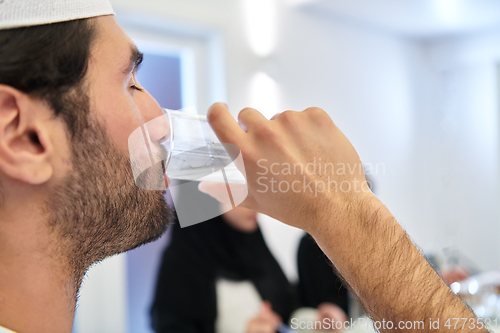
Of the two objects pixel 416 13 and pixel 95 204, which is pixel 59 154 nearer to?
pixel 95 204

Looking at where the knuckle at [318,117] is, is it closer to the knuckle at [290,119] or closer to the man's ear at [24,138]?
the knuckle at [290,119]

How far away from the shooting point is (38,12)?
0.44 meters

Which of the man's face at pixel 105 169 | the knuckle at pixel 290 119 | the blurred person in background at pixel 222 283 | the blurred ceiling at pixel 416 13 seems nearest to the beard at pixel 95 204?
the man's face at pixel 105 169

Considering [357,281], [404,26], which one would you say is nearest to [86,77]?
[357,281]

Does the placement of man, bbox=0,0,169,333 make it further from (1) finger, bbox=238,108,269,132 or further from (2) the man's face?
(1) finger, bbox=238,108,269,132

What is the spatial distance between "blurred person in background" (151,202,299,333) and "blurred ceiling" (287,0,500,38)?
165 cm

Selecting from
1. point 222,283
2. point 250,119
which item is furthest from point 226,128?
point 222,283

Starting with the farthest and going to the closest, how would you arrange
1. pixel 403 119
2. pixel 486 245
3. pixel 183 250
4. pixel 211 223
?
1. pixel 486 245
2. pixel 403 119
3. pixel 211 223
4. pixel 183 250

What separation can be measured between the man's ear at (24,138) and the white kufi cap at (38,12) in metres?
0.08

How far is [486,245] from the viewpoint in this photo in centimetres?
379

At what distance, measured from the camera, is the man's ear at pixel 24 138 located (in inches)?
16.5

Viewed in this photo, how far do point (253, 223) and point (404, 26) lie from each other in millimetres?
2462

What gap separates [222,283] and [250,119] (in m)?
1.15

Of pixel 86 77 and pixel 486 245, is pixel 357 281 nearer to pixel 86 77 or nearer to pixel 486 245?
pixel 86 77
